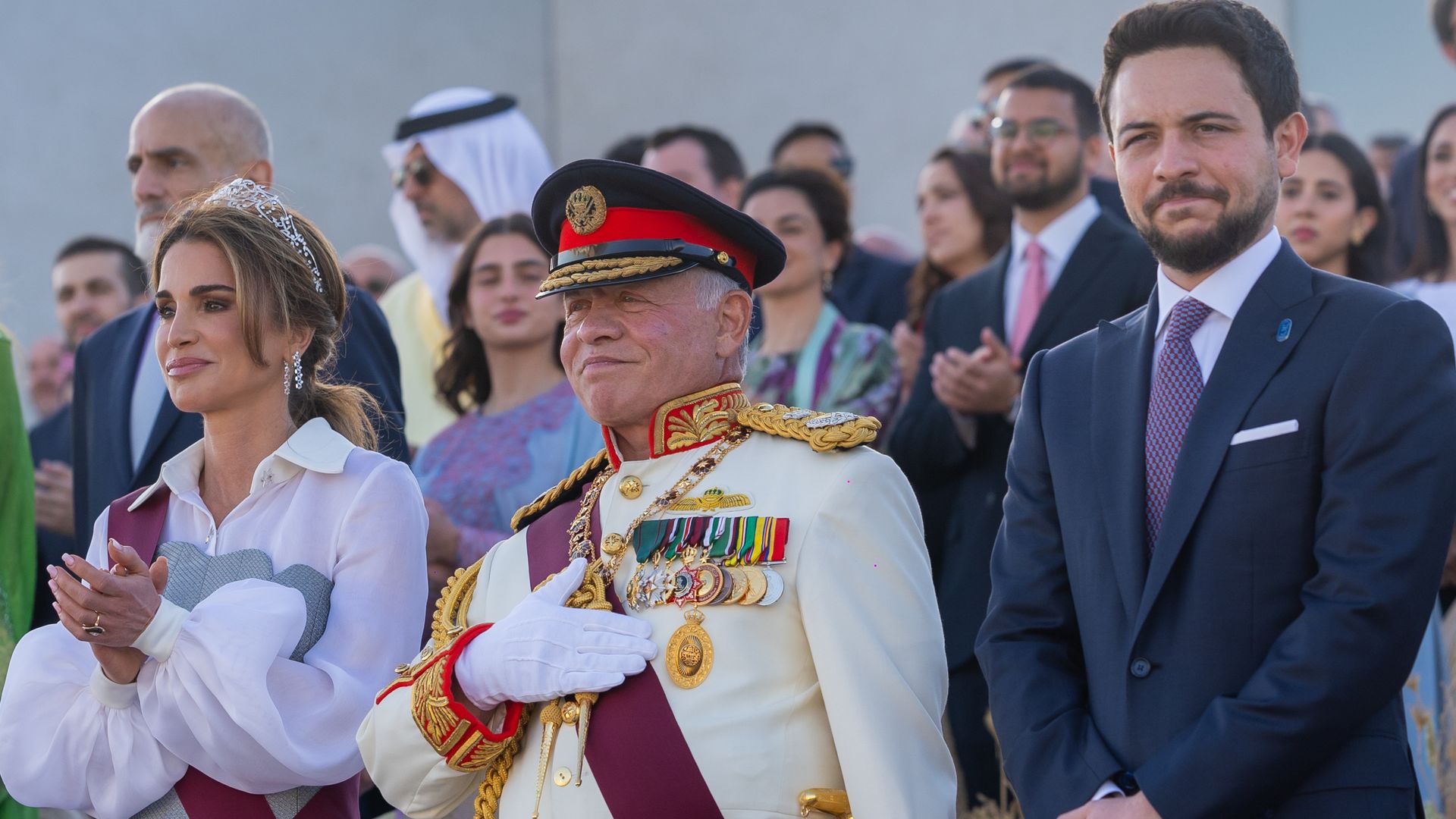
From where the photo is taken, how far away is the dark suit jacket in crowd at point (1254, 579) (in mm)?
2688

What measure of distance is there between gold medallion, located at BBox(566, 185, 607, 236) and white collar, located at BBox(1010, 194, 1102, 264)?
244 centimetres

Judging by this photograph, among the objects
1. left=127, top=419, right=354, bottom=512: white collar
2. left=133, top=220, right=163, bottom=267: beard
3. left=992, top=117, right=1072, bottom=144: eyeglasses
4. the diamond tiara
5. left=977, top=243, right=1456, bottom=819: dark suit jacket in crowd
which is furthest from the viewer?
left=992, top=117, right=1072, bottom=144: eyeglasses

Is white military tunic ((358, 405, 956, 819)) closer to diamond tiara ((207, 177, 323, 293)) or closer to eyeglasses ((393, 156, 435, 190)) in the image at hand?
diamond tiara ((207, 177, 323, 293))

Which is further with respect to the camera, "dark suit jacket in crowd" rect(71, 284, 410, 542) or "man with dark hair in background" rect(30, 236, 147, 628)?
"man with dark hair in background" rect(30, 236, 147, 628)

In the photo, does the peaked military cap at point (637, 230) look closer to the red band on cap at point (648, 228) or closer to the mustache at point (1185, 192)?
the red band on cap at point (648, 228)

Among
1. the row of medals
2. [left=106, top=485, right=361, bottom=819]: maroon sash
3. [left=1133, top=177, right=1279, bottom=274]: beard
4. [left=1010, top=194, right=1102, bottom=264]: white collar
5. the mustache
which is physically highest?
the mustache

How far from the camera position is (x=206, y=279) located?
369 cm

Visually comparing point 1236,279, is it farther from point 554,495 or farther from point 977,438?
point 977,438

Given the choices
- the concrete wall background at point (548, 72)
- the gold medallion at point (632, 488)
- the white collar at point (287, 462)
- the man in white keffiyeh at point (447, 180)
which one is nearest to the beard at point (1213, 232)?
the gold medallion at point (632, 488)

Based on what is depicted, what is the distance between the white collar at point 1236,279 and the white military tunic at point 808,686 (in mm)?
618

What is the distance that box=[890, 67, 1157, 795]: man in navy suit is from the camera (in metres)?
5.08

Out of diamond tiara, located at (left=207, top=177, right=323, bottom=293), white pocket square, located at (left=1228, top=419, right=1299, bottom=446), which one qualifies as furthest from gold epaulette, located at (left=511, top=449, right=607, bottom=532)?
white pocket square, located at (left=1228, top=419, right=1299, bottom=446)

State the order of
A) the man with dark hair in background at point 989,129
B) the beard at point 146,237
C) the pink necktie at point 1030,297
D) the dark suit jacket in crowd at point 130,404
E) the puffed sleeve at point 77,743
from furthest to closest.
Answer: the man with dark hair in background at point 989,129
the pink necktie at point 1030,297
the beard at point 146,237
the dark suit jacket in crowd at point 130,404
the puffed sleeve at point 77,743

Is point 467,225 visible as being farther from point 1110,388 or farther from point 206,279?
point 1110,388
